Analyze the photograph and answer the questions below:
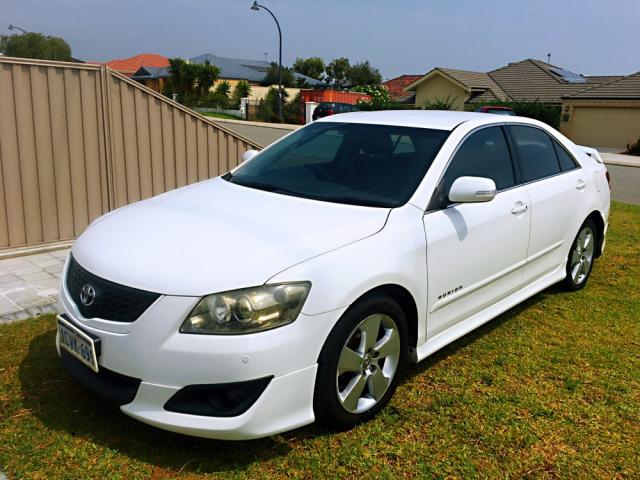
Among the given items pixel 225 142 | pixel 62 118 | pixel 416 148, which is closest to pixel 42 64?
pixel 62 118

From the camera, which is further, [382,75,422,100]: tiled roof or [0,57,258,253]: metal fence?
[382,75,422,100]: tiled roof

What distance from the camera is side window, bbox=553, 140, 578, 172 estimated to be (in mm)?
4918

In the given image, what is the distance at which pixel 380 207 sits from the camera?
130 inches

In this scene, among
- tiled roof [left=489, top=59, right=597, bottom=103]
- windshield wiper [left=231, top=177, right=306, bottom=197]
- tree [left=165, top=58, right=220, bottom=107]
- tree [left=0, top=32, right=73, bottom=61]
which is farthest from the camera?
tree [left=0, top=32, right=73, bottom=61]

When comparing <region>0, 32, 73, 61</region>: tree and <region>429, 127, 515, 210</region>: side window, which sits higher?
<region>0, 32, 73, 61</region>: tree

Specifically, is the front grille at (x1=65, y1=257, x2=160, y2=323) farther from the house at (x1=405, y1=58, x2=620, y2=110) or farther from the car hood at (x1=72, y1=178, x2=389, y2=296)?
the house at (x1=405, y1=58, x2=620, y2=110)

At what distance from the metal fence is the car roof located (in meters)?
3.26

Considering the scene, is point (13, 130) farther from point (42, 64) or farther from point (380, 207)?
point (380, 207)

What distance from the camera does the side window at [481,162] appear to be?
3.56 m

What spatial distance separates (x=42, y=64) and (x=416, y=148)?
4394 mm

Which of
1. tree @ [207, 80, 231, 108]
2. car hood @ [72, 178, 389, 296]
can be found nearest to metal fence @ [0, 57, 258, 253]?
car hood @ [72, 178, 389, 296]

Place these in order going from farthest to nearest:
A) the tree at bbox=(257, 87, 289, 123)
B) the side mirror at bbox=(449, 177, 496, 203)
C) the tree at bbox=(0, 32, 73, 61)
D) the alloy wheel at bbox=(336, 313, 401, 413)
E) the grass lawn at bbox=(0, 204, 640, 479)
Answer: the tree at bbox=(0, 32, 73, 61), the tree at bbox=(257, 87, 289, 123), the side mirror at bbox=(449, 177, 496, 203), the alloy wheel at bbox=(336, 313, 401, 413), the grass lawn at bbox=(0, 204, 640, 479)

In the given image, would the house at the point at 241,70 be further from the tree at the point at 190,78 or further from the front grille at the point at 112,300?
the front grille at the point at 112,300

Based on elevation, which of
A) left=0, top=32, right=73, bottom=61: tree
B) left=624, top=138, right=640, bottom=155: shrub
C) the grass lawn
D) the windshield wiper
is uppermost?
left=0, top=32, right=73, bottom=61: tree
